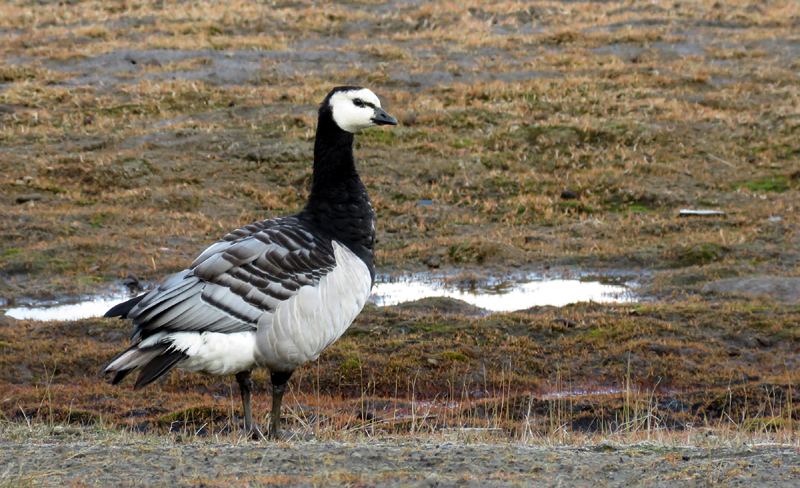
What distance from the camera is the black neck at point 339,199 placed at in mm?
7961

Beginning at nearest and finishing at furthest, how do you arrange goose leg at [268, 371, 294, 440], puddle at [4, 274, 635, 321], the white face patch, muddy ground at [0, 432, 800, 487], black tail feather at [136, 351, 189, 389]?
muddy ground at [0, 432, 800, 487] < black tail feather at [136, 351, 189, 389] < goose leg at [268, 371, 294, 440] < the white face patch < puddle at [4, 274, 635, 321]

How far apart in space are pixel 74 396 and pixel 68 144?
1476cm

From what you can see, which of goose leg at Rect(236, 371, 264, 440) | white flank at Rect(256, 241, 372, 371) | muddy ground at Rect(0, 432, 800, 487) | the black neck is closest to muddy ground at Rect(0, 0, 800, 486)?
muddy ground at Rect(0, 432, 800, 487)

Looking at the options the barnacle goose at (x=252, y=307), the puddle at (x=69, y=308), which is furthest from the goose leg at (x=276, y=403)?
the puddle at (x=69, y=308)

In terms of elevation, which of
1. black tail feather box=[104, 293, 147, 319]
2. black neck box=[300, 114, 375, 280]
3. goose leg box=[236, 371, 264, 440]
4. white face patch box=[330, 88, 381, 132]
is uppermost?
white face patch box=[330, 88, 381, 132]

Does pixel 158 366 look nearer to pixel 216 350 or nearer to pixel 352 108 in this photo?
pixel 216 350

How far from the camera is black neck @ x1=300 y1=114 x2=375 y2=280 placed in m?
7.96

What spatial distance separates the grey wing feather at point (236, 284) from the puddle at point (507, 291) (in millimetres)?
7127

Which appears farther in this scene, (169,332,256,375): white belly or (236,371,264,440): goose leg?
(236,371,264,440): goose leg

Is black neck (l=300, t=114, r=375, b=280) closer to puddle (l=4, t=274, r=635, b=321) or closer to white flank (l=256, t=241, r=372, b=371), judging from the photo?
white flank (l=256, t=241, r=372, b=371)

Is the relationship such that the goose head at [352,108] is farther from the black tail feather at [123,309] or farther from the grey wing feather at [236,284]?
the black tail feather at [123,309]

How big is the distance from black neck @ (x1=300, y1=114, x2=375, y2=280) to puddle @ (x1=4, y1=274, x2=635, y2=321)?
19.9ft

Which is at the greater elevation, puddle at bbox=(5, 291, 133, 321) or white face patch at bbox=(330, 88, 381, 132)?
white face patch at bbox=(330, 88, 381, 132)

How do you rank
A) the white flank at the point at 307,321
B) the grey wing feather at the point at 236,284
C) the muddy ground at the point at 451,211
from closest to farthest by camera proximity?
the grey wing feather at the point at 236,284
the white flank at the point at 307,321
the muddy ground at the point at 451,211
